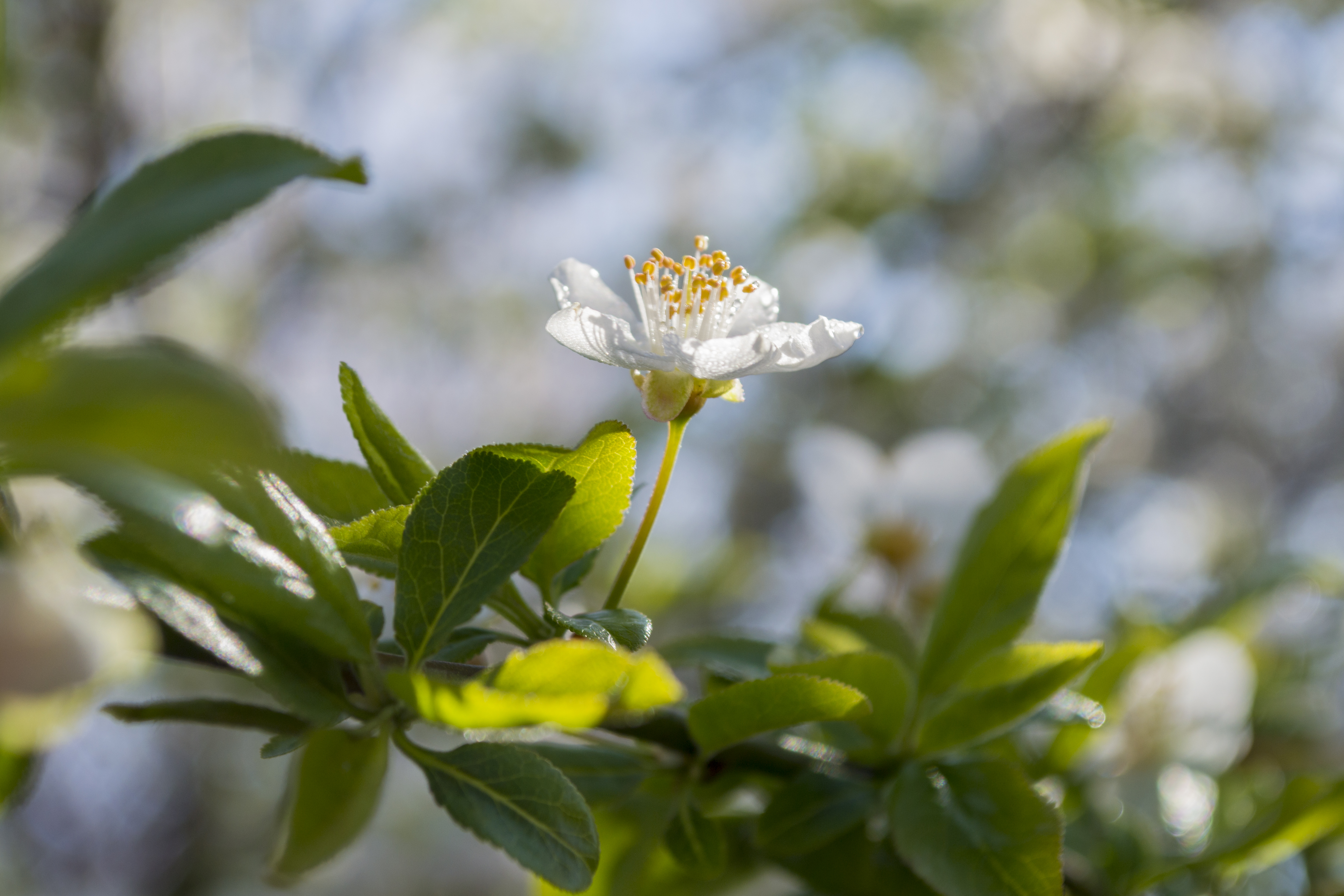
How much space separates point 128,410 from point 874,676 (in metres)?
0.30

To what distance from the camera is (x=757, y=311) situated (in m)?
0.50

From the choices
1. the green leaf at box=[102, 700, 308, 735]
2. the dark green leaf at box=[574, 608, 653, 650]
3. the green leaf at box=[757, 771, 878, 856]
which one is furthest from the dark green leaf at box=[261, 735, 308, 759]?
the green leaf at box=[757, 771, 878, 856]

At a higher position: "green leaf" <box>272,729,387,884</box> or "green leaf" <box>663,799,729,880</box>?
"green leaf" <box>272,729,387,884</box>

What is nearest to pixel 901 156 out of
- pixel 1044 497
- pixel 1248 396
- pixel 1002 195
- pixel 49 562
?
pixel 1002 195

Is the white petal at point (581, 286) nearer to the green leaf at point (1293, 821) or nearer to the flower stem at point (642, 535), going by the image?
the flower stem at point (642, 535)

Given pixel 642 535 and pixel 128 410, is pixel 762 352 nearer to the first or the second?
pixel 642 535

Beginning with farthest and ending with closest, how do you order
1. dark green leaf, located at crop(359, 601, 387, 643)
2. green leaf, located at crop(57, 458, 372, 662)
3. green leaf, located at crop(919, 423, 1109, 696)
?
green leaf, located at crop(919, 423, 1109, 696) < dark green leaf, located at crop(359, 601, 387, 643) < green leaf, located at crop(57, 458, 372, 662)

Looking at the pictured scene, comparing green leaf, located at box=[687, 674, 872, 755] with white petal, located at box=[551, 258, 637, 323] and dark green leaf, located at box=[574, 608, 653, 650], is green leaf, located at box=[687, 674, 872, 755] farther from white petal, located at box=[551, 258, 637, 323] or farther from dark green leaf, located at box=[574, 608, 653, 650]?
white petal, located at box=[551, 258, 637, 323]

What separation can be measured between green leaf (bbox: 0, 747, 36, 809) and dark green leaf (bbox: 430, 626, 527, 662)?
167mm

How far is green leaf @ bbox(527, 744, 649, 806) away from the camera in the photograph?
426 millimetres

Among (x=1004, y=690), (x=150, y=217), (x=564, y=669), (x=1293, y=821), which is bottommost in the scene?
(x=1293, y=821)

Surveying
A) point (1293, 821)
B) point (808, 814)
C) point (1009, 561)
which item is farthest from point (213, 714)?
point (1293, 821)

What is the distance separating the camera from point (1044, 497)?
0.48 meters

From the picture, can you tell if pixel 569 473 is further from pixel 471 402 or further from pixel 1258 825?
pixel 471 402
